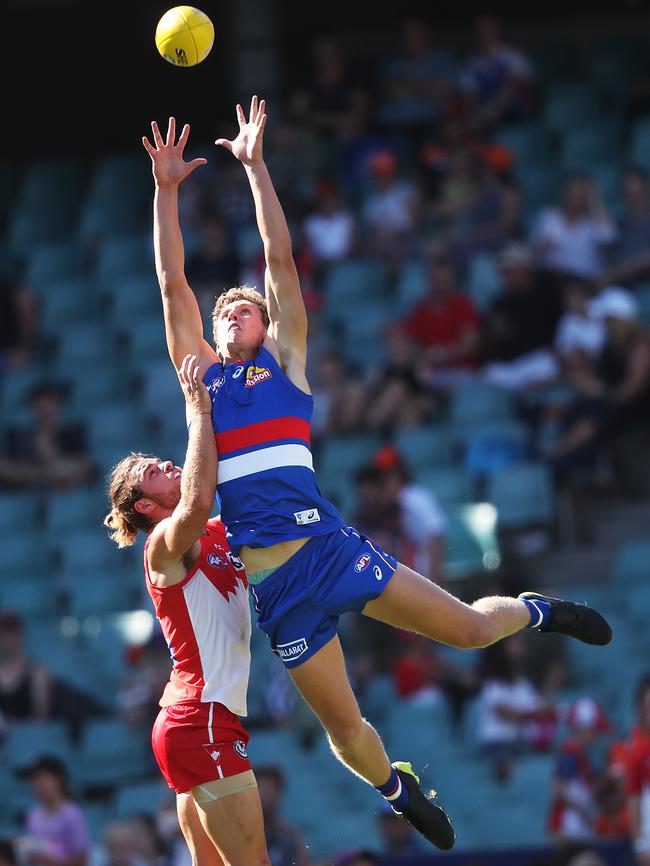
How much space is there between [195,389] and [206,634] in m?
1.15

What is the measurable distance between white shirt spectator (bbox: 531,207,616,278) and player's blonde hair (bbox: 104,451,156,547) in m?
7.34

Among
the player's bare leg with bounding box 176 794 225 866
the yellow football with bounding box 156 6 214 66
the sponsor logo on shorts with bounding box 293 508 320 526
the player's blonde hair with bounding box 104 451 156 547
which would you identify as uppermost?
the yellow football with bounding box 156 6 214 66

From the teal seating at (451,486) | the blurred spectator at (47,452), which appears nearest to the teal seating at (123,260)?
the blurred spectator at (47,452)

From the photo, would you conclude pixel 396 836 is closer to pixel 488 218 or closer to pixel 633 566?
pixel 633 566

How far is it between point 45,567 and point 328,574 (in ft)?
24.8

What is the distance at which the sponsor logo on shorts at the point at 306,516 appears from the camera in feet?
27.2

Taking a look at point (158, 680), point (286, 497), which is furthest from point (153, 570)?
point (158, 680)

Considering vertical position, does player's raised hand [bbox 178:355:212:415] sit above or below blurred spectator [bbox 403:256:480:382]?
below

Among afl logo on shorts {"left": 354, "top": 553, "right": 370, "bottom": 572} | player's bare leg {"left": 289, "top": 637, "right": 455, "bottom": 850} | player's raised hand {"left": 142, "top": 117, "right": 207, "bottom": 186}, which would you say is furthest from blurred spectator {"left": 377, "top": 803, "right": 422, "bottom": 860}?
player's raised hand {"left": 142, "top": 117, "right": 207, "bottom": 186}

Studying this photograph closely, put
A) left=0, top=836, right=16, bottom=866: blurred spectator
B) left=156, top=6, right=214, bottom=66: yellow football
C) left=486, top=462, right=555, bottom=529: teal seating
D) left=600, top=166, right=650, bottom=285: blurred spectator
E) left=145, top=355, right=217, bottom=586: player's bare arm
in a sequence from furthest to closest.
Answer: left=600, top=166, right=650, bottom=285: blurred spectator < left=486, top=462, right=555, bottom=529: teal seating < left=0, top=836, right=16, bottom=866: blurred spectator < left=156, top=6, right=214, bottom=66: yellow football < left=145, top=355, right=217, bottom=586: player's bare arm

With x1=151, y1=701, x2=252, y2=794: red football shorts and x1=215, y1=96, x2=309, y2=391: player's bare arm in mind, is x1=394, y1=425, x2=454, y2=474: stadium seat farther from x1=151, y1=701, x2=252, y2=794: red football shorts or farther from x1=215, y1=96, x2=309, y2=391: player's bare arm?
x1=151, y1=701, x2=252, y2=794: red football shorts

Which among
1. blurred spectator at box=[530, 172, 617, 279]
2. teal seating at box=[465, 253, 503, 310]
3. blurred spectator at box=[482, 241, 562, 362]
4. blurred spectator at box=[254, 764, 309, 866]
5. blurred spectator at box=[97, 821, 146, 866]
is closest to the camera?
blurred spectator at box=[254, 764, 309, 866]

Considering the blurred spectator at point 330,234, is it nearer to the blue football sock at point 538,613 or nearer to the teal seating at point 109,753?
the teal seating at point 109,753

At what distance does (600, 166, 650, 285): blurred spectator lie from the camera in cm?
1508
